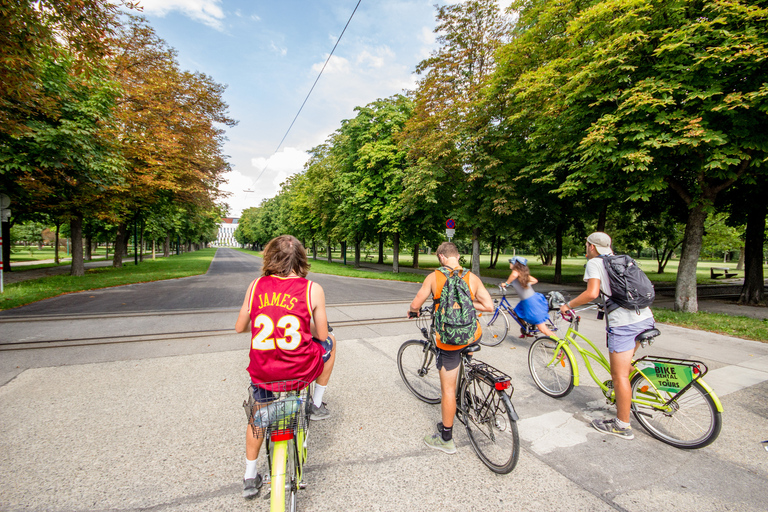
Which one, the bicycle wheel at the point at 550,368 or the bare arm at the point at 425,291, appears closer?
the bare arm at the point at 425,291

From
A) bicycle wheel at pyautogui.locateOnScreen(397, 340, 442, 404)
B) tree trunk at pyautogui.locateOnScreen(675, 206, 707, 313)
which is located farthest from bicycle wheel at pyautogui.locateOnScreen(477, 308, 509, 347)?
tree trunk at pyautogui.locateOnScreen(675, 206, 707, 313)

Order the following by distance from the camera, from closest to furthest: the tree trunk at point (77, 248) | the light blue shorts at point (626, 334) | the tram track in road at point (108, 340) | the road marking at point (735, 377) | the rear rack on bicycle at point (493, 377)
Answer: the rear rack on bicycle at point (493, 377) → the light blue shorts at point (626, 334) → the road marking at point (735, 377) → the tram track in road at point (108, 340) → the tree trunk at point (77, 248)

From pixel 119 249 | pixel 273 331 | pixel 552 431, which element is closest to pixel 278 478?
pixel 273 331

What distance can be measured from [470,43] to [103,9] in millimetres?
14027

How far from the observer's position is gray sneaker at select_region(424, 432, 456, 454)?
2.92m

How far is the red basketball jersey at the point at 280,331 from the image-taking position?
2035 mm

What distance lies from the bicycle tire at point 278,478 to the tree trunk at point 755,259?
17.0 metres

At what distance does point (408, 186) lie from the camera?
57.3 feet

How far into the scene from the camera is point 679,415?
3123 millimetres

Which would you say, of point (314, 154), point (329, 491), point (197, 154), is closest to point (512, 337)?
point (329, 491)

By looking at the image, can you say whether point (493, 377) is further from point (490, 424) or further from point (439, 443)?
point (439, 443)

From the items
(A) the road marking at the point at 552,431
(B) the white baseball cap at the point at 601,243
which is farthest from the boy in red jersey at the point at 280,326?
(B) the white baseball cap at the point at 601,243

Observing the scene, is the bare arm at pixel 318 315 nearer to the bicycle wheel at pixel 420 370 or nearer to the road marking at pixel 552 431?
the bicycle wheel at pixel 420 370

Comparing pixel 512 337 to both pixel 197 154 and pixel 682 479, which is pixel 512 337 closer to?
pixel 682 479
